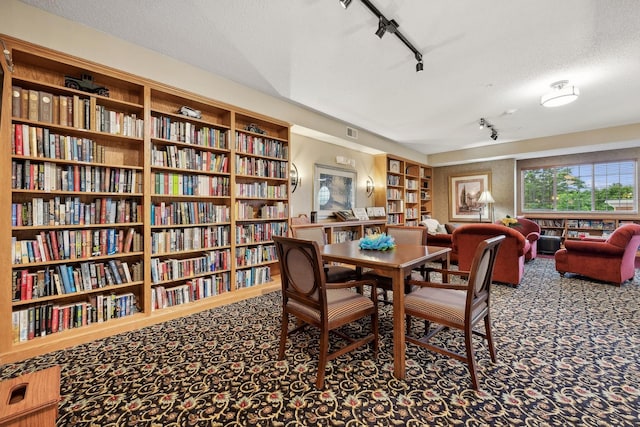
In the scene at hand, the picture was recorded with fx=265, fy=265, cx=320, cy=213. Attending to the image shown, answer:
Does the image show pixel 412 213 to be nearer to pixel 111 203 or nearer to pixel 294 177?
pixel 294 177

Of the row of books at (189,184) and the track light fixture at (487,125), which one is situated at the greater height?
the track light fixture at (487,125)

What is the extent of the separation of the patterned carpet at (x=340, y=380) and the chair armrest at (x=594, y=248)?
4.89 feet

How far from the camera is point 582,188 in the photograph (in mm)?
6668

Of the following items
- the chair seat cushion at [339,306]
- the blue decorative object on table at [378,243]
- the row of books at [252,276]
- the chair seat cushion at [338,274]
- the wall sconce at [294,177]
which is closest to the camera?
the chair seat cushion at [339,306]

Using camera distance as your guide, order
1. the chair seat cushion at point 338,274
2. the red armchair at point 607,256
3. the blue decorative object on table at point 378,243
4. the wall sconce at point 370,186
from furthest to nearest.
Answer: the wall sconce at point 370,186 → the red armchair at point 607,256 → the chair seat cushion at point 338,274 → the blue decorative object on table at point 378,243

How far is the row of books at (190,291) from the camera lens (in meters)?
2.78

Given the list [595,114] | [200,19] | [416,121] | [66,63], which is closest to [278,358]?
[200,19]

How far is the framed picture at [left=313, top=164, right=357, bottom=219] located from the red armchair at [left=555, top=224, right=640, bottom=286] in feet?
11.9

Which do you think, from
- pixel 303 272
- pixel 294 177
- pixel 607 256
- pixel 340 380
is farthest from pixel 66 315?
pixel 607 256

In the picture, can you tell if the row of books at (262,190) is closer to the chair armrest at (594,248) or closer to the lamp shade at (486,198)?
the chair armrest at (594,248)

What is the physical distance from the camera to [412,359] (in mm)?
2002

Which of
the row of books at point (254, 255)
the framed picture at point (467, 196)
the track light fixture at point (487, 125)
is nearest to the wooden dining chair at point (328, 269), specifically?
the row of books at point (254, 255)

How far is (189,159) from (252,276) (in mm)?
1681

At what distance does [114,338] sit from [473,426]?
2.80m
